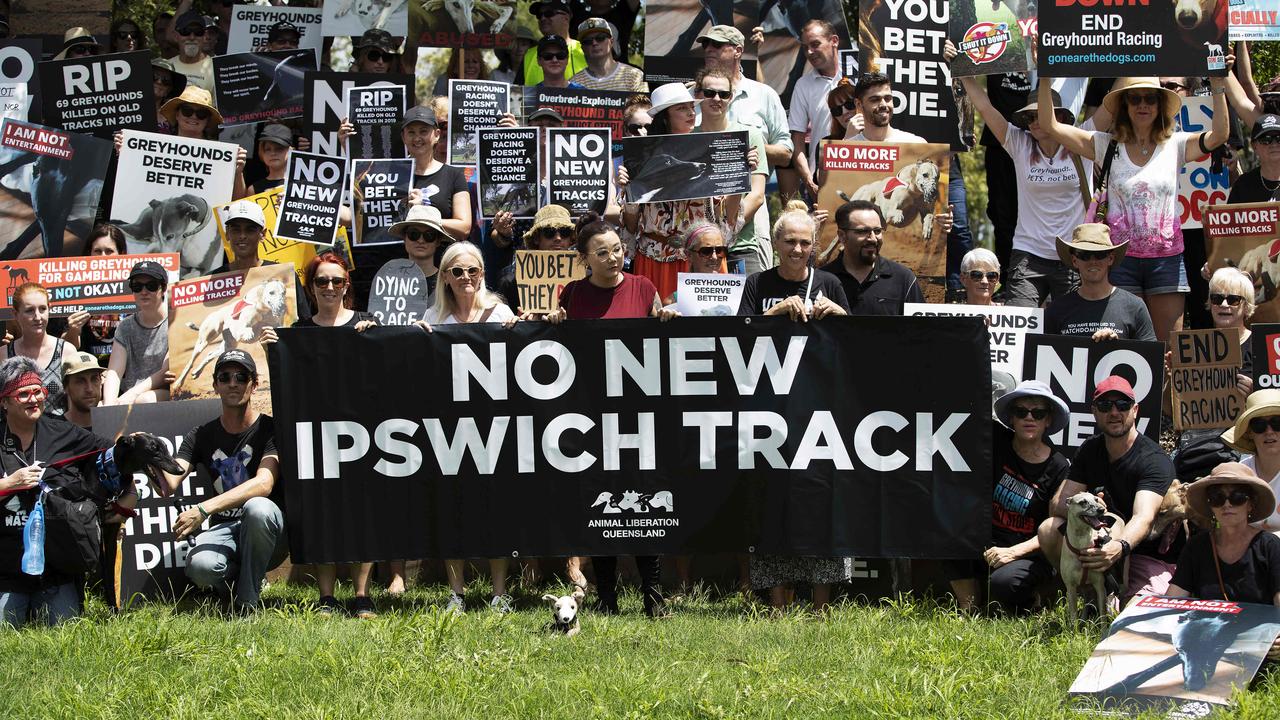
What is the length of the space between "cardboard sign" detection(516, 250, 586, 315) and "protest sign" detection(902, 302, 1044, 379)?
255 centimetres

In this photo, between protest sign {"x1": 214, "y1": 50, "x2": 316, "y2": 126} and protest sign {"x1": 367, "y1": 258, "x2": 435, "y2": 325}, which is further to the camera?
protest sign {"x1": 214, "y1": 50, "x2": 316, "y2": 126}

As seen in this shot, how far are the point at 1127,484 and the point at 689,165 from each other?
4144mm

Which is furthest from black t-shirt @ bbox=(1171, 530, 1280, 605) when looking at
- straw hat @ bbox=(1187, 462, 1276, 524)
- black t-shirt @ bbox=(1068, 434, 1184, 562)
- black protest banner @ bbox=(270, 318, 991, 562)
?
black protest banner @ bbox=(270, 318, 991, 562)

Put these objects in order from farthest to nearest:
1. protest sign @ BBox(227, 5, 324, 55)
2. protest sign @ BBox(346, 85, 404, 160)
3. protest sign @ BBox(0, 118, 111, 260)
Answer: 1. protest sign @ BBox(227, 5, 324, 55)
2. protest sign @ BBox(346, 85, 404, 160)
3. protest sign @ BBox(0, 118, 111, 260)

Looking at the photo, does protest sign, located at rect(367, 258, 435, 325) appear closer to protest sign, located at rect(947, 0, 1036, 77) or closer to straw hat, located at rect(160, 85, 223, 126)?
straw hat, located at rect(160, 85, 223, 126)

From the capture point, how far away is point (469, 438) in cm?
968

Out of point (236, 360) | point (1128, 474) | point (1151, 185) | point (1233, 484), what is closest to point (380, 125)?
point (236, 360)

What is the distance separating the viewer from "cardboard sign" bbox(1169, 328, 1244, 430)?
995cm

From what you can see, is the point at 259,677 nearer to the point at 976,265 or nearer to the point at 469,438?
the point at 469,438

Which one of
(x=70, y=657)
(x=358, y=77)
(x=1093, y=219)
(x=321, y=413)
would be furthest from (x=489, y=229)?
(x=70, y=657)

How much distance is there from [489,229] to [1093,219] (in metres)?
4.74

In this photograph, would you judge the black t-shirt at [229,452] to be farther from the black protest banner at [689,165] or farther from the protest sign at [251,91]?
the protest sign at [251,91]

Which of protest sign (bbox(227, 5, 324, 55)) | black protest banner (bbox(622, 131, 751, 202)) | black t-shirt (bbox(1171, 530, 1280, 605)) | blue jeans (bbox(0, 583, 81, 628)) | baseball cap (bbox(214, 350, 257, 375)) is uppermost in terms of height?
protest sign (bbox(227, 5, 324, 55))

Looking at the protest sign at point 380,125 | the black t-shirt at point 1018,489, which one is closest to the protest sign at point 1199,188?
the black t-shirt at point 1018,489
